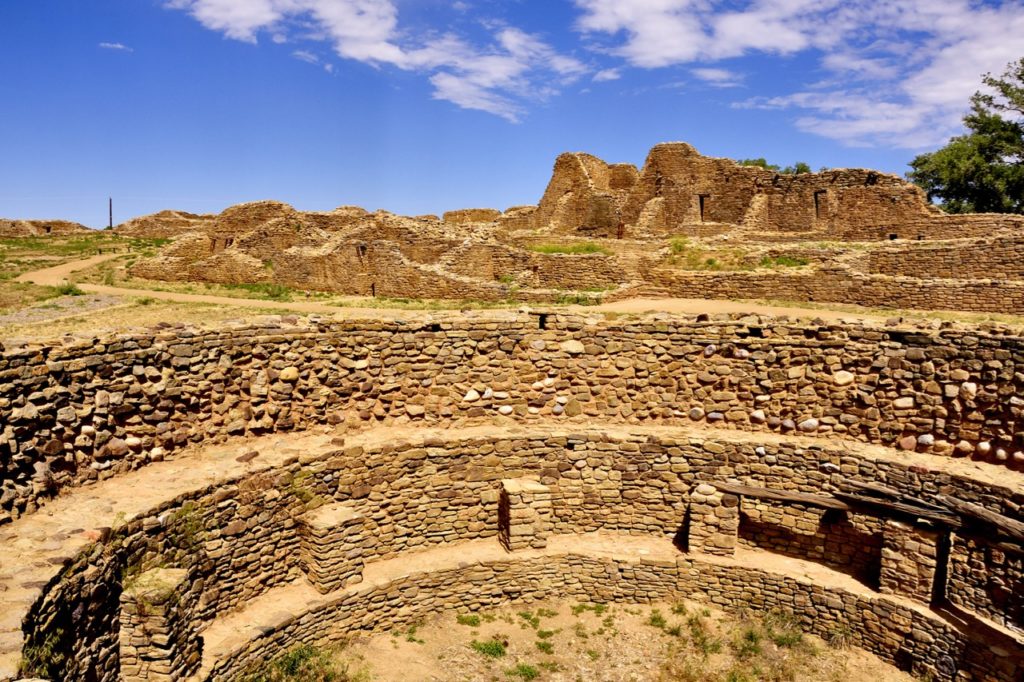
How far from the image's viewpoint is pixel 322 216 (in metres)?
26.2

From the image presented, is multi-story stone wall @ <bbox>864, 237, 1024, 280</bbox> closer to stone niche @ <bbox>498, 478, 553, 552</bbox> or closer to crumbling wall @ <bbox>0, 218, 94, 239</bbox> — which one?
stone niche @ <bbox>498, 478, 553, 552</bbox>

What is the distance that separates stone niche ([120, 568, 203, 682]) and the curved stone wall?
77.4 inches

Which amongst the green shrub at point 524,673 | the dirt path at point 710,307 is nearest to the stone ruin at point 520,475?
the green shrub at point 524,673

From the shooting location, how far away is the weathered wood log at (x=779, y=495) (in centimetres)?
897

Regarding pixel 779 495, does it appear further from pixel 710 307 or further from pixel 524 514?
pixel 710 307

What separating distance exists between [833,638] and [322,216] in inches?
889

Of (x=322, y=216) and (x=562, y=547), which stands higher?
(x=322, y=216)

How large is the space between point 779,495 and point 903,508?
1444 mm

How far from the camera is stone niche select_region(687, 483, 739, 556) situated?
9.01 metres

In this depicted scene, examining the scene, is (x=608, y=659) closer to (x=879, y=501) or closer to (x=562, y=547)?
(x=562, y=547)

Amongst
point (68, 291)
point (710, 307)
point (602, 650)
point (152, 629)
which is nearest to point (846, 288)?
point (710, 307)

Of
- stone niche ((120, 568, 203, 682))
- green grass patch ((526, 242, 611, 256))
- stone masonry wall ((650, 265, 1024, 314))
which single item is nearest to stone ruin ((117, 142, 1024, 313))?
stone masonry wall ((650, 265, 1024, 314))

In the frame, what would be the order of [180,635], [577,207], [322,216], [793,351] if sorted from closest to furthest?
[180,635], [793,351], [322,216], [577,207]

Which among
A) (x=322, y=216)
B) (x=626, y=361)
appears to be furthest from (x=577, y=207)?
(x=626, y=361)
